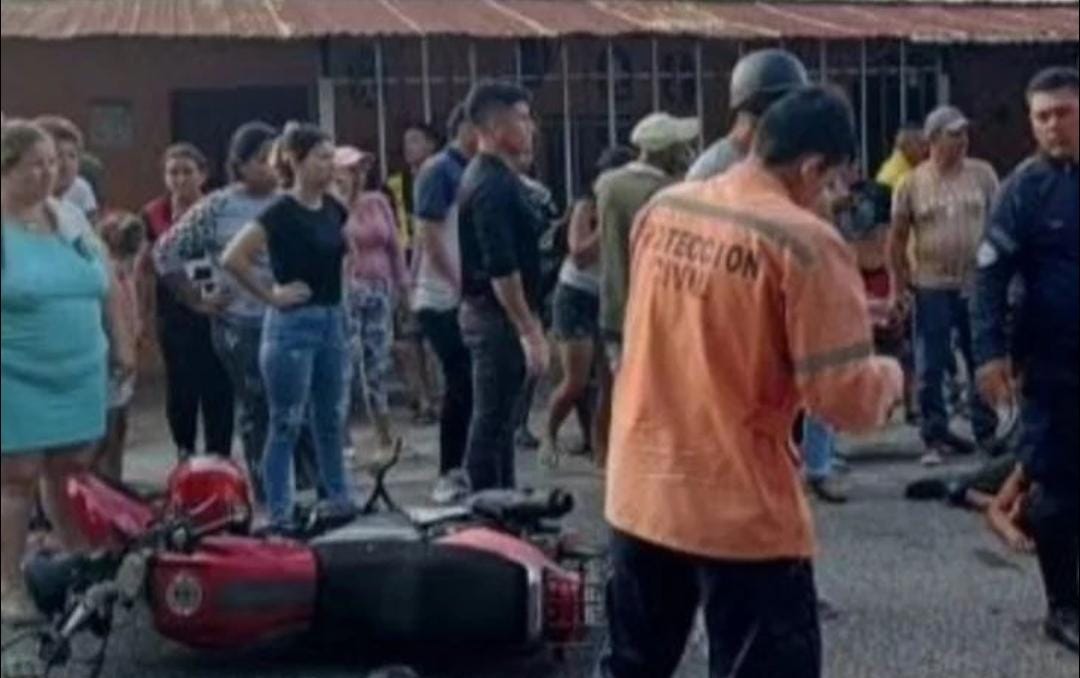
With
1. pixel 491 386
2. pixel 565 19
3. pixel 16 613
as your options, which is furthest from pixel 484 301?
pixel 565 19

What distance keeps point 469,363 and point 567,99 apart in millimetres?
5995

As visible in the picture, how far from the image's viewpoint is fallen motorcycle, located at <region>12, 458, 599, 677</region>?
5816mm

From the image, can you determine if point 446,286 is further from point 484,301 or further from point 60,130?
point 60,130

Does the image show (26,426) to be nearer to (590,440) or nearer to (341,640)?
(341,640)

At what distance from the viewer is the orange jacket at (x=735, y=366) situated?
4.14 meters

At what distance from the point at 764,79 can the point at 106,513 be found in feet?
7.35

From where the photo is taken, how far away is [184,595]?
584cm

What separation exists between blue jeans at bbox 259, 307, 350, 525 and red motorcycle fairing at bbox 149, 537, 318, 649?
1.52 meters

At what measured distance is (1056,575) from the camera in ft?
20.4

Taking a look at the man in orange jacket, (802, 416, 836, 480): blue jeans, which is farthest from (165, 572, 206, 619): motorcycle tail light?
(802, 416, 836, 480): blue jeans

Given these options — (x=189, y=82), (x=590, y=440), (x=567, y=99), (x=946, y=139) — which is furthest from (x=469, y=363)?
(x=567, y=99)

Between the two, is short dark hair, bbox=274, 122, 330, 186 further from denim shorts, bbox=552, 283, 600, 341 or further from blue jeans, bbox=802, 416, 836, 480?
blue jeans, bbox=802, 416, 836, 480

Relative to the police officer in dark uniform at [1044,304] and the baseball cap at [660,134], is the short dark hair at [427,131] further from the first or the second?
the police officer in dark uniform at [1044,304]

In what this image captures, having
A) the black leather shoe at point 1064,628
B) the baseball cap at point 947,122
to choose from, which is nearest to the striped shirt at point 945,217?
the baseball cap at point 947,122
